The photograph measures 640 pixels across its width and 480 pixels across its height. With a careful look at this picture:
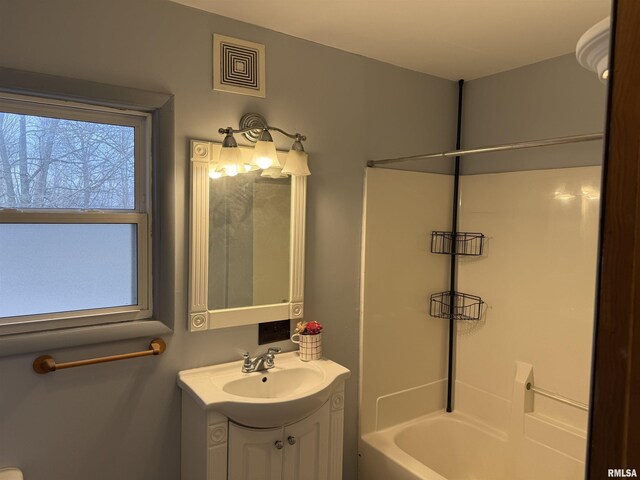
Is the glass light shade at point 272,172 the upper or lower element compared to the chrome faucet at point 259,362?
upper

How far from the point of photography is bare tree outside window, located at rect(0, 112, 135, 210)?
67.0 inches

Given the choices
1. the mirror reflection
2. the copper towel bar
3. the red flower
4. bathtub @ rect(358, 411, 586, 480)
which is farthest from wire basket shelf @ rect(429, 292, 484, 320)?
the copper towel bar

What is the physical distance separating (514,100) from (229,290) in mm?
1813

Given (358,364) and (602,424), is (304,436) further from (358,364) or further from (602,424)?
(602,424)

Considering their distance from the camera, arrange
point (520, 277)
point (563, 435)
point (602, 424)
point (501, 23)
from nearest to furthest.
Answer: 1. point (602, 424)
2. point (501, 23)
3. point (563, 435)
4. point (520, 277)

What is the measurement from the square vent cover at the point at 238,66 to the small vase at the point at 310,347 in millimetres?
1112

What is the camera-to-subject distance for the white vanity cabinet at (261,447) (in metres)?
1.77

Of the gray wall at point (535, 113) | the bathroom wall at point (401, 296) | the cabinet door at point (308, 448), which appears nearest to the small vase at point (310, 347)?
the cabinet door at point (308, 448)

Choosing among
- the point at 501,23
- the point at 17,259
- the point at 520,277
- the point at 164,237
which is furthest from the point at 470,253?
the point at 17,259

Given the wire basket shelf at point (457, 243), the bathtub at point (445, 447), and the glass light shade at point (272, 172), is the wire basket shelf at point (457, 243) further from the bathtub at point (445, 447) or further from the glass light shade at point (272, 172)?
the glass light shade at point (272, 172)

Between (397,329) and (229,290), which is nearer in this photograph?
(229,290)

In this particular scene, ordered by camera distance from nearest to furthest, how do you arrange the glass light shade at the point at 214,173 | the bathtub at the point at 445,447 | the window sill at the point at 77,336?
the window sill at the point at 77,336 < the glass light shade at the point at 214,173 < the bathtub at the point at 445,447

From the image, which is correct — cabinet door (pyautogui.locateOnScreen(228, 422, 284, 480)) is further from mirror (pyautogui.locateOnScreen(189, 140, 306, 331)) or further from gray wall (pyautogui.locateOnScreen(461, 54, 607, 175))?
gray wall (pyautogui.locateOnScreen(461, 54, 607, 175))

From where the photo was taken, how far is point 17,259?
174 centimetres
